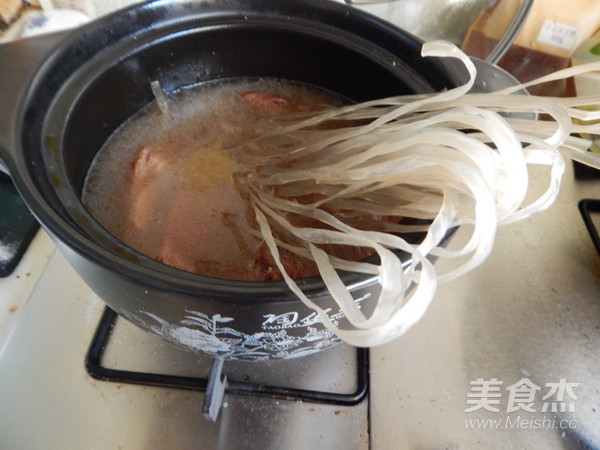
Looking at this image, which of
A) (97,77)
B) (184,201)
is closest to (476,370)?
(184,201)

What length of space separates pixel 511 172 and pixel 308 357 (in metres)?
0.43

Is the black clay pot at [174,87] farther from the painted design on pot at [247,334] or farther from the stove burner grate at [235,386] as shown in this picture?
the stove burner grate at [235,386]

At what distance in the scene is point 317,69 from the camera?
772 mm

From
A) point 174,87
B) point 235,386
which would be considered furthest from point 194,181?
point 235,386

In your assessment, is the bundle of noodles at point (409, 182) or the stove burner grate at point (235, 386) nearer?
the bundle of noodles at point (409, 182)

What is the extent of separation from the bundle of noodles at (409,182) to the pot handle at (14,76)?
281 millimetres

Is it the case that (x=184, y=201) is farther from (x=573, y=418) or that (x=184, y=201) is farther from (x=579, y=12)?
(x=579, y=12)

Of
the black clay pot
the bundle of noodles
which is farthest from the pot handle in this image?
the bundle of noodles

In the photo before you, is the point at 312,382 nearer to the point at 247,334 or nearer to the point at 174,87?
the point at 247,334

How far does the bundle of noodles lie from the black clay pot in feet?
0.14

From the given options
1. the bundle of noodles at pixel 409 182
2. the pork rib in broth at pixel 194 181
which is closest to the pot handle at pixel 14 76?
the pork rib in broth at pixel 194 181

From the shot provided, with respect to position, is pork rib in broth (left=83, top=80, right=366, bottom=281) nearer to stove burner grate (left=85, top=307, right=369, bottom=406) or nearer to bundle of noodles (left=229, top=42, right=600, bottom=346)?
bundle of noodles (left=229, top=42, right=600, bottom=346)

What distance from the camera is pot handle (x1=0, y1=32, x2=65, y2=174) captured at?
48 cm

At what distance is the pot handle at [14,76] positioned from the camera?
1.59 feet
